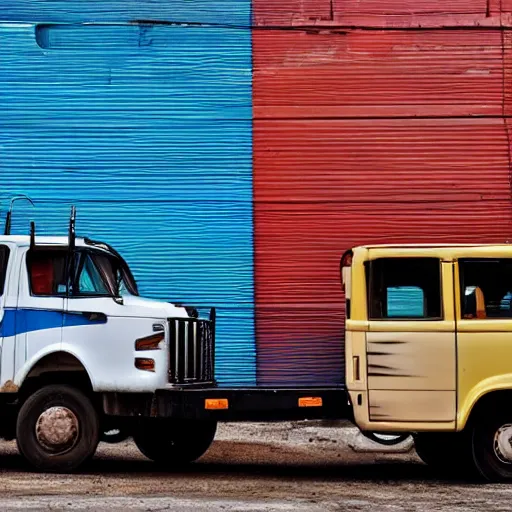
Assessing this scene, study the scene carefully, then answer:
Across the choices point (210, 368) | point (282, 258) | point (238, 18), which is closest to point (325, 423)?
point (282, 258)

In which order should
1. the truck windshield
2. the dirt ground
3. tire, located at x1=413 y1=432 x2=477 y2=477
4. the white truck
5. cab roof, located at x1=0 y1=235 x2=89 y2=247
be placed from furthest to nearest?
the truck windshield
cab roof, located at x1=0 y1=235 x2=89 y2=247
the white truck
tire, located at x1=413 y1=432 x2=477 y2=477
the dirt ground

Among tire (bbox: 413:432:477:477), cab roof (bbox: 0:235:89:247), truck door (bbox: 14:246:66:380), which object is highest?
cab roof (bbox: 0:235:89:247)

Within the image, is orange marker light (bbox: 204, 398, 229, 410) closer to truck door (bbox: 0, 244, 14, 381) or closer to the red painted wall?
truck door (bbox: 0, 244, 14, 381)

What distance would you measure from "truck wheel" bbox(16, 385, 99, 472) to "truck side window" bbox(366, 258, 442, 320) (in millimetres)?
2907

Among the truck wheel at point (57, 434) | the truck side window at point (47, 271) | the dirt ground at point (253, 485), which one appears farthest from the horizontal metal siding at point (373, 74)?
the truck wheel at point (57, 434)

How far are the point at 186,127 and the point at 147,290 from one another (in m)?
2.32

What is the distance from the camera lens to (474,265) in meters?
11.4

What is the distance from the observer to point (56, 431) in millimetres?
11766

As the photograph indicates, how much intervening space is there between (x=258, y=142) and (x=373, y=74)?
1.87 metres

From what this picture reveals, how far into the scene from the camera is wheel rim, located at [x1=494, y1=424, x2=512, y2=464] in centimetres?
1129

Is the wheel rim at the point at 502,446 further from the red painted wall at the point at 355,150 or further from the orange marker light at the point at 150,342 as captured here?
the red painted wall at the point at 355,150

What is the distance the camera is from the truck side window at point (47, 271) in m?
12.2

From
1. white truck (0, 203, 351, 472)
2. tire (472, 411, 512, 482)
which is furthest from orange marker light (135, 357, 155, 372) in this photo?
tire (472, 411, 512, 482)

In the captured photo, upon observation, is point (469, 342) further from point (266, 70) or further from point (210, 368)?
point (266, 70)
